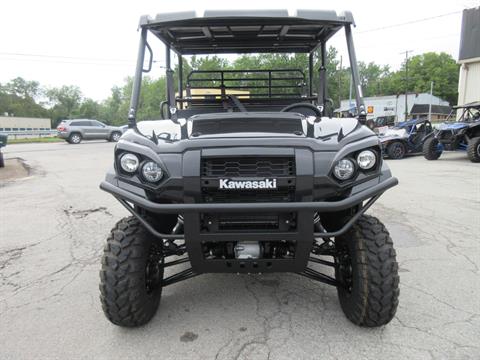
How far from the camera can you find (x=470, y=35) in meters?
18.4

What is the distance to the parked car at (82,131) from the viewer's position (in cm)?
2477

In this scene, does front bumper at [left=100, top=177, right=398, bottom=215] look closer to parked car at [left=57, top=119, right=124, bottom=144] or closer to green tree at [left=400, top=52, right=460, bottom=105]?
parked car at [left=57, top=119, right=124, bottom=144]

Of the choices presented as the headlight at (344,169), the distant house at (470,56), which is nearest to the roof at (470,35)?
the distant house at (470,56)

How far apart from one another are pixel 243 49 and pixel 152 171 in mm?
2503

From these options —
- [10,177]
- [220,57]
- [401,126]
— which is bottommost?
[10,177]

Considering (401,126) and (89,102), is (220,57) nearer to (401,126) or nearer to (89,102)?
(401,126)

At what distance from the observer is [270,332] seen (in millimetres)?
2496

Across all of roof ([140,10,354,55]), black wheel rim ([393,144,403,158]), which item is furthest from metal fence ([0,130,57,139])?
roof ([140,10,354,55])

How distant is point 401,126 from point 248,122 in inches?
514

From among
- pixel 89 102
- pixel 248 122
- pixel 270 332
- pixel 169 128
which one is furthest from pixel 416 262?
pixel 89 102

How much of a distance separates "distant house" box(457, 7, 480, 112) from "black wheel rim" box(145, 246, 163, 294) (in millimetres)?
20599

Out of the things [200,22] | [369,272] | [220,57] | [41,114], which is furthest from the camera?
[41,114]

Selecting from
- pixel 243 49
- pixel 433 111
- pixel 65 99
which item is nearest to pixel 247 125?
pixel 243 49

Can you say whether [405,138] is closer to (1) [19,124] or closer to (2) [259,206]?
(2) [259,206]
